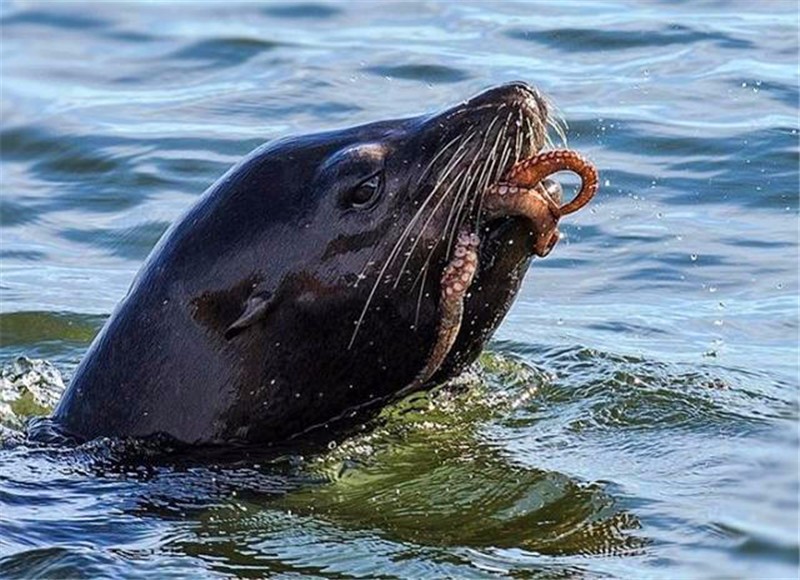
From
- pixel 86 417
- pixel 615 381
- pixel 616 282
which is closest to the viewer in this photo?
pixel 86 417

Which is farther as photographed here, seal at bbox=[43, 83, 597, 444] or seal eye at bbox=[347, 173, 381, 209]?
seal eye at bbox=[347, 173, 381, 209]

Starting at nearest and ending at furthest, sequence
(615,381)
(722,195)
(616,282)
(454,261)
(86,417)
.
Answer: (454,261) < (86,417) < (615,381) < (616,282) < (722,195)

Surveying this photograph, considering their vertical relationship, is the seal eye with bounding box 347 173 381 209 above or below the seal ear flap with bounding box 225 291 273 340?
above

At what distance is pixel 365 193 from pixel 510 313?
314 centimetres

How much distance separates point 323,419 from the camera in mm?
7727

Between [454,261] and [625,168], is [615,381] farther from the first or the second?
[625,168]

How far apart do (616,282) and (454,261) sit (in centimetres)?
374

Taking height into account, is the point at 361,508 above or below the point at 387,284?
below

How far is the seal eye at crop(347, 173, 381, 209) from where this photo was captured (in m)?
7.44

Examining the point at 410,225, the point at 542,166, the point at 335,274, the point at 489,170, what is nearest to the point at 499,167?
the point at 489,170

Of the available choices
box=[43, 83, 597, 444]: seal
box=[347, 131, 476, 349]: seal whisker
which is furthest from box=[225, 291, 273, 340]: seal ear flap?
box=[347, 131, 476, 349]: seal whisker

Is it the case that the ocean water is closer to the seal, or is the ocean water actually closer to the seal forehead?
the seal

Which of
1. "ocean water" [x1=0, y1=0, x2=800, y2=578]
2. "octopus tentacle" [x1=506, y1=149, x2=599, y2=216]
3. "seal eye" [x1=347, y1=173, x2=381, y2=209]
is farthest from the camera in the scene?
"seal eye" [x1=347, y1=173, x2=381, y2=209]

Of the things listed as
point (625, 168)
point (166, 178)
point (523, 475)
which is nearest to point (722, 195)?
point (625, 168)
